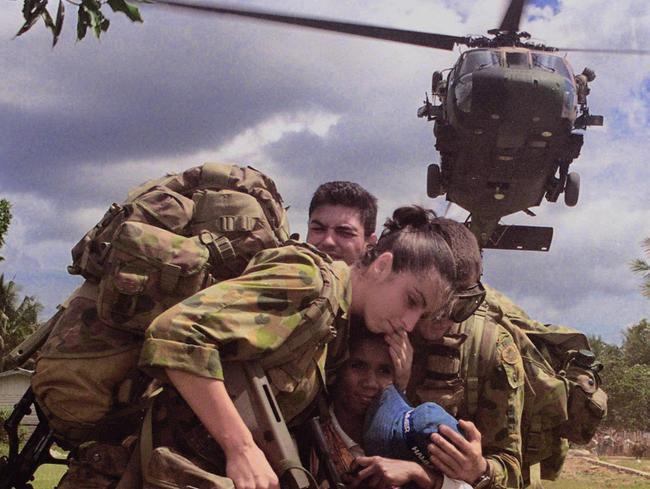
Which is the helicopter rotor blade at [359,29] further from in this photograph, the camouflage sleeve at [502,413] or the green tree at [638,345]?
the green tree at [638,345]

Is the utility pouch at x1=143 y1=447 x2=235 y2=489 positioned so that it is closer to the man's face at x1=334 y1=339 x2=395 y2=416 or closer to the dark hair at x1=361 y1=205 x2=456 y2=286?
the man's face at x1=334 y1=339 x2=395 y2=416

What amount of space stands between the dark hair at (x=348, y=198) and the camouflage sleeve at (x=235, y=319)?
1.79 meters

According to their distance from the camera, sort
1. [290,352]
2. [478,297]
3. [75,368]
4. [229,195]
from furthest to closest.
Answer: [478,297] < [229,195] < [75,368] < [290,352]

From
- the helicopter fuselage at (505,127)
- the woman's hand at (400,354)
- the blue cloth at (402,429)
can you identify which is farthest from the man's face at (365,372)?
the helicopter fuselage at (505,127)

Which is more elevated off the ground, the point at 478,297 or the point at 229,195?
the point at 229,195

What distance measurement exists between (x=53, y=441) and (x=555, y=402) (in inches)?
99.0

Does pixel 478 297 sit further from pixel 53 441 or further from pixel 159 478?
pixel 53 441

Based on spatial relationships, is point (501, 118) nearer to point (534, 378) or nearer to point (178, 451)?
point (534, 378)

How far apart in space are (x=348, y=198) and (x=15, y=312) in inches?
1616

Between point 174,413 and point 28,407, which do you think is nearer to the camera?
point 174,413

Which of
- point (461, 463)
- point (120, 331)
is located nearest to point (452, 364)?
point (461, 463)

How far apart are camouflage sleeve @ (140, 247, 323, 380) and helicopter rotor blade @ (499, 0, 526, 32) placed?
64.7 feet

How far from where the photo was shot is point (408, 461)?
3.18 metres

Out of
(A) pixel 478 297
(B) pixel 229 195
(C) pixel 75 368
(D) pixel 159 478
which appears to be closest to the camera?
(D) pixel 159 478
